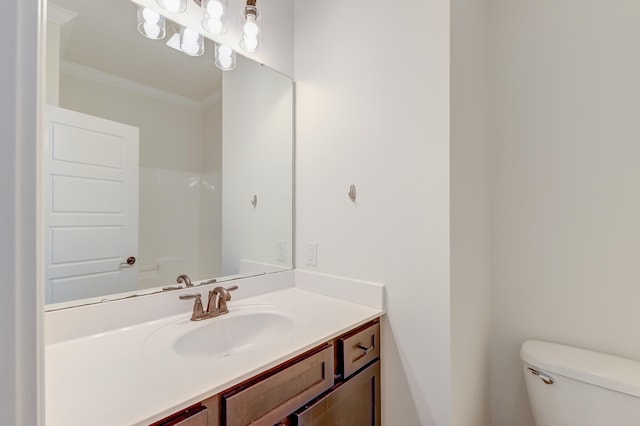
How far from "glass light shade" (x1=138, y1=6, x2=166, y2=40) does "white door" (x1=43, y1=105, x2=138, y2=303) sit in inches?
15.6

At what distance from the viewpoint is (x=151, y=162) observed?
3.94ft

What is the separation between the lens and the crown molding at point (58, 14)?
3.18ft

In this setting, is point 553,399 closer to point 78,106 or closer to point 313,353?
point 313,353

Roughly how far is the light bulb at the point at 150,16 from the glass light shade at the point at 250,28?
1.19 ft

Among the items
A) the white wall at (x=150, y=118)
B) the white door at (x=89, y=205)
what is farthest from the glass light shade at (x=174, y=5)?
the white door at (x=89, y=205)

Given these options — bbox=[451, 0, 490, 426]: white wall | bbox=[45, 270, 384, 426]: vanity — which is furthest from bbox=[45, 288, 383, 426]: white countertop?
bbox=[451, 0, 490, 426]: white wall

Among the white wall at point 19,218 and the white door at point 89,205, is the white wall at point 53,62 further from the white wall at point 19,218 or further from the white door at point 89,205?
the white wall at point 19,218

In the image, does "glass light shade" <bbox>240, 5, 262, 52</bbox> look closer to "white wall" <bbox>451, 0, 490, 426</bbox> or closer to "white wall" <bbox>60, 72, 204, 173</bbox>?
"white wall" <bbox>60, 72, 204, 173</bbox>

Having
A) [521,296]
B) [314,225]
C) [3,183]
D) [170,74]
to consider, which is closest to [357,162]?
[314,225]

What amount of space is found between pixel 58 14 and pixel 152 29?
0.29m

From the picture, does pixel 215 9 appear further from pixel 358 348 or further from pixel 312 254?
pixel 358 348

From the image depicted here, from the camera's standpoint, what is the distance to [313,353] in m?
0.95

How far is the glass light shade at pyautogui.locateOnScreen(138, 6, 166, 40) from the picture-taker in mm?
1134

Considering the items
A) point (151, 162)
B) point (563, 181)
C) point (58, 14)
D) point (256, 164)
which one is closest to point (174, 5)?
point (58, 14)
